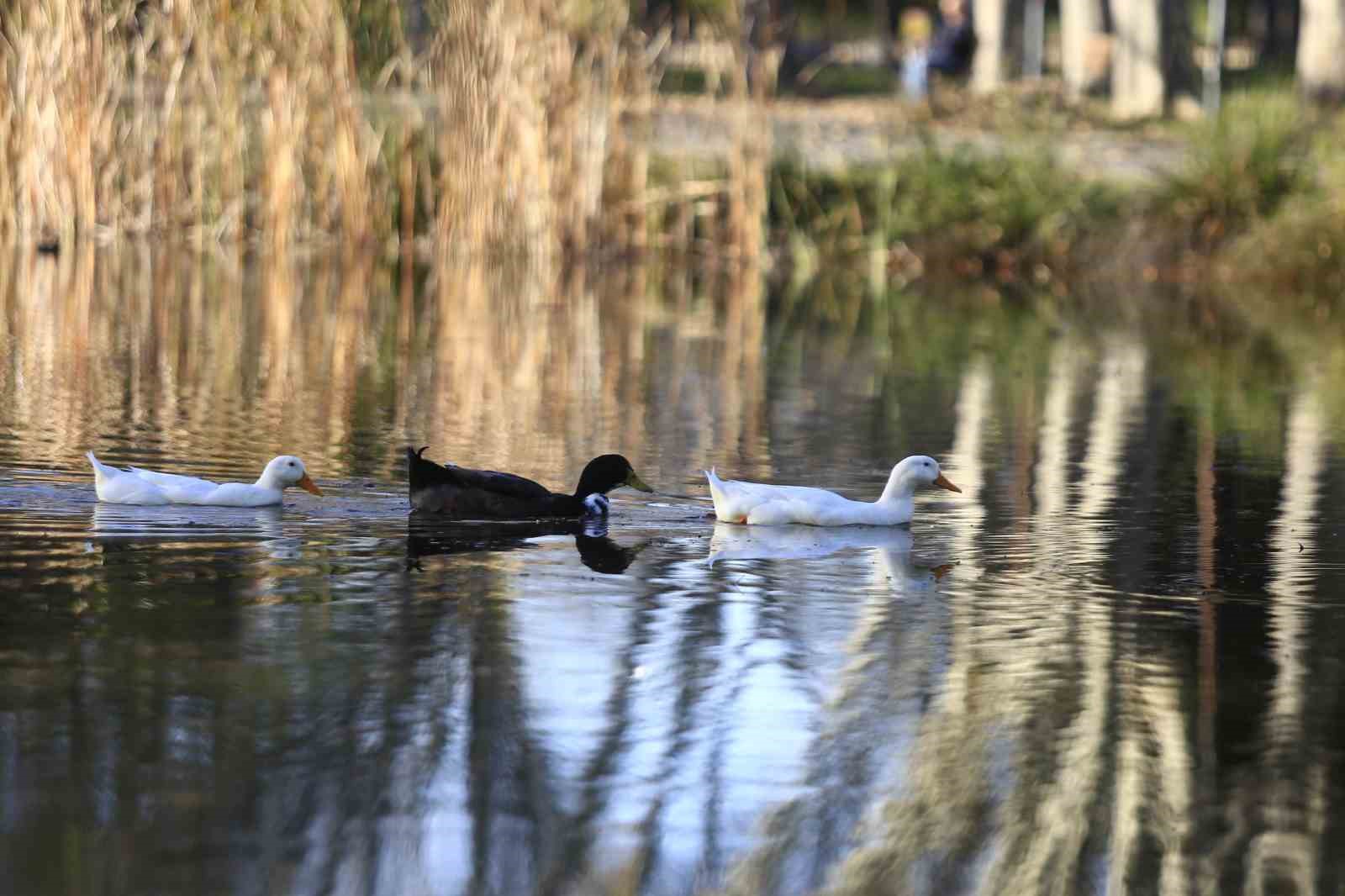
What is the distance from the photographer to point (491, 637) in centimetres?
666

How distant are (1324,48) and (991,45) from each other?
5.35 m

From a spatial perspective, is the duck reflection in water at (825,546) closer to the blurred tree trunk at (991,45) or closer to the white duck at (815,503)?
the white duck at (815,503)

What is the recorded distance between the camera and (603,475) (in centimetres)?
909

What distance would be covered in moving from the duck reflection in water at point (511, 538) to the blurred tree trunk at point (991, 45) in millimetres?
31648

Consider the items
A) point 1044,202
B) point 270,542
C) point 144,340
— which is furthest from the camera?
point 1044,202

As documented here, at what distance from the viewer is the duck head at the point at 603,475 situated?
9.07 m

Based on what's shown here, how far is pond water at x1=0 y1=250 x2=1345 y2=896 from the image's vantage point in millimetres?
4855

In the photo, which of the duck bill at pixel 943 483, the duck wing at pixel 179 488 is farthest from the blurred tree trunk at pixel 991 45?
the duck wing at pixel 179 488

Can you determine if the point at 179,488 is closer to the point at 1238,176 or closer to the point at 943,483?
the point at 943,483

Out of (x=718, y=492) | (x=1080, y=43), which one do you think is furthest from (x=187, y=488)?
(x=1080, y=43)

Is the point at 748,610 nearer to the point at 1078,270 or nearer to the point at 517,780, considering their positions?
the point at 517,780

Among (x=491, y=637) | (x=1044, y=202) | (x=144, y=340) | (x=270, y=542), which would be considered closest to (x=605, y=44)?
(x=1044, y=202)

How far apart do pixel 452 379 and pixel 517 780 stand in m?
8.93

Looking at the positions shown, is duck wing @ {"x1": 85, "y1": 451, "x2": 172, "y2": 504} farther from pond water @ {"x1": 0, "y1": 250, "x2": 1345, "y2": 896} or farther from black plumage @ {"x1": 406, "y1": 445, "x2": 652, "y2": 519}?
black plumage @ {"x1": 406, "y1": 445, "x2": 652, "y2": 519}
